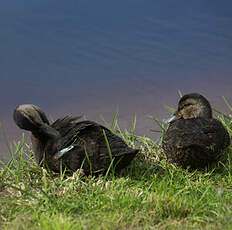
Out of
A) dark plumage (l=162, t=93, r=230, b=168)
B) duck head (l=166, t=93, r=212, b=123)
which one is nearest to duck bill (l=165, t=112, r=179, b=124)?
duck head (l=166, t=93, r=212, b=123)

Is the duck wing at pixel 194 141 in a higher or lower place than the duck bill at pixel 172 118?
lower

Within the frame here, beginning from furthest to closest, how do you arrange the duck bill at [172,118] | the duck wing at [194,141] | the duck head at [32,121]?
the duck bill at [172,118]
the duck wing at [194,141]
the duck head at [32,121]

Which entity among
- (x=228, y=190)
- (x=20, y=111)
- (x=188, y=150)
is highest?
(x=20, y=111)

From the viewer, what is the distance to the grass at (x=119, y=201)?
9.99 ft

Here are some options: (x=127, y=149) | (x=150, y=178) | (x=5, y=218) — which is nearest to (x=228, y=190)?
(x=150, y=178)

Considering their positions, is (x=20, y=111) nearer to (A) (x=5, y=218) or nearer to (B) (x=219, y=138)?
(A) (x=5, y=218)

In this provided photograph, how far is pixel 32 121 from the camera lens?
160 inches

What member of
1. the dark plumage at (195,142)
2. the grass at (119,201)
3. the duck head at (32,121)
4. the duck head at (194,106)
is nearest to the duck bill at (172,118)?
the duck head at (194,106)

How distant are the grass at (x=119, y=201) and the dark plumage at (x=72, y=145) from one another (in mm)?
162

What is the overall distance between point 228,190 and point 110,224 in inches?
66.5

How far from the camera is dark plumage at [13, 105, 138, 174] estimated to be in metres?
4.04

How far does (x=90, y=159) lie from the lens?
4043mm

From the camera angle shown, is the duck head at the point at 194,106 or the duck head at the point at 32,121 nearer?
the duck head at the point at 32,121

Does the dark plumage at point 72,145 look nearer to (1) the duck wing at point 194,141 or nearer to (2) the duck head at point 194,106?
(1) the duck wing at point 194,141
